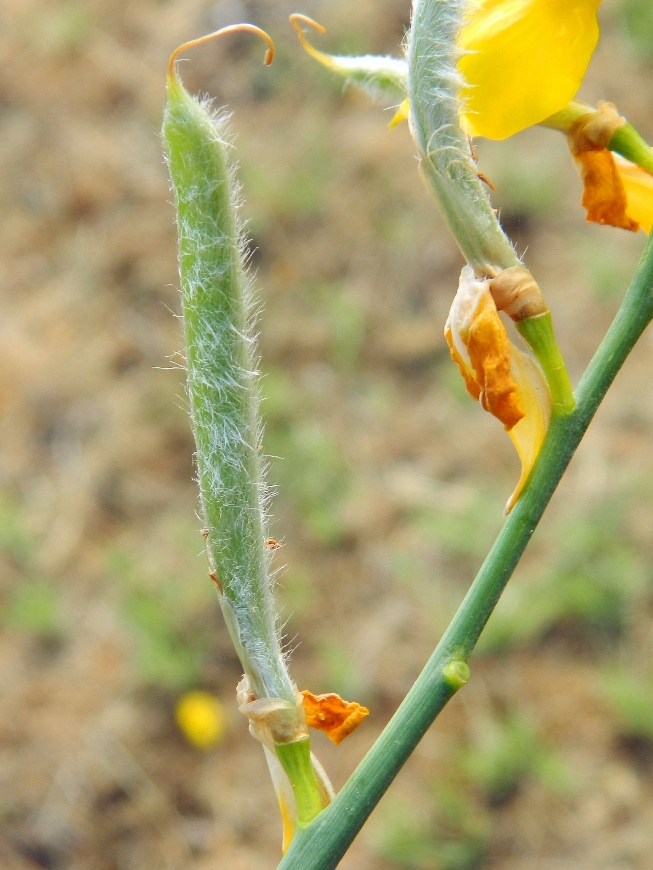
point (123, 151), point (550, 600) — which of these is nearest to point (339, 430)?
point (550, 600)

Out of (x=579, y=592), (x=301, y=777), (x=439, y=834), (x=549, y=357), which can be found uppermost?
(x=549, y=357)

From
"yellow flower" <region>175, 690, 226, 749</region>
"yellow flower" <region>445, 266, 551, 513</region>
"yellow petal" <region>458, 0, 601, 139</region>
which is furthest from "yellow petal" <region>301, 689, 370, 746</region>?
"yellow flower" <region>175, 690, 226, 749</region>

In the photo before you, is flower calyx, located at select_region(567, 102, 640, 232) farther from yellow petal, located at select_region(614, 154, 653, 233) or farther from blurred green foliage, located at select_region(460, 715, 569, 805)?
blurred green foliage, located at select_region(460, 715, 569, 805)

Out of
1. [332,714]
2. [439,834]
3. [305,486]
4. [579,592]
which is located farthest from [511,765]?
[332,714]

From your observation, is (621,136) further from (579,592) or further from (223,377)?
(579,592)

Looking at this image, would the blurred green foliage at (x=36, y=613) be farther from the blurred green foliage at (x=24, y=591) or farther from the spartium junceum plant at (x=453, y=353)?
the spartium junceum plant at (x=453, y=353)
